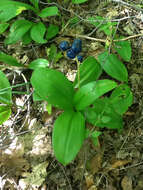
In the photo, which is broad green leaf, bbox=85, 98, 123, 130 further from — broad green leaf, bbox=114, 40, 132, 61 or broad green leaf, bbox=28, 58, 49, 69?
broad green leaf, bbox=28, 58, 49, 69

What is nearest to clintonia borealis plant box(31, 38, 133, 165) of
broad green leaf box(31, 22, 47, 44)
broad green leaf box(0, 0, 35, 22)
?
broad green leaf box(31, 22, 47, 44)

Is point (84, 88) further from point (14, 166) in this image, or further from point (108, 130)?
point (14, 166)

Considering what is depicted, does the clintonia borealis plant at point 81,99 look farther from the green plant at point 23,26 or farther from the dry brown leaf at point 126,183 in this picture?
the green plant at point 23,26

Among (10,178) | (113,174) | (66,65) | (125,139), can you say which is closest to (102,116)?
(125,139)

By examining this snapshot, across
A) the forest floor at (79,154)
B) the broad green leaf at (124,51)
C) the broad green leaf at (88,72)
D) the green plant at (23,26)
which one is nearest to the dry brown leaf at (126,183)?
the forest floor at (79,154)

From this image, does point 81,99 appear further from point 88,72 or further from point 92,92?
point 88,72

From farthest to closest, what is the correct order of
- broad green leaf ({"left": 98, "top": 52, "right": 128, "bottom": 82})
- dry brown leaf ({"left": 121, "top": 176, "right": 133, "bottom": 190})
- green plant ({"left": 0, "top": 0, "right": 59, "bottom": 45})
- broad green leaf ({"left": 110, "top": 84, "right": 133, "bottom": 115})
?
green plant ({"left": 0, "top": 0, "right": 59, "bottom": 45}), broad green leaf ({"left": 98, "top": 52, "right": 128, "bottom": 82}), broad green leaf ({"left": 110, "top": 84, "right": 133, "bottom": 115}), dry brown leaf ({"left": 121, "top": 176, "right": 133, "bottom": 190})
